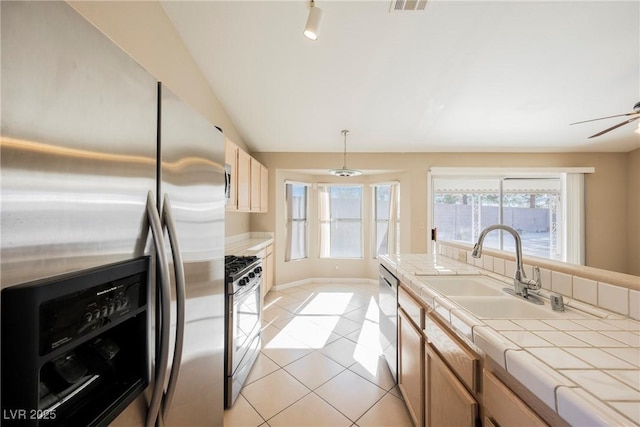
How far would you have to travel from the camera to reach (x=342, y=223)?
5.11m

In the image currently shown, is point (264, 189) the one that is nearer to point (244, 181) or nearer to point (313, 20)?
point (244, 181)

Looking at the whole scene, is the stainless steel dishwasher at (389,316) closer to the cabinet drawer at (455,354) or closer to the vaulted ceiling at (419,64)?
the cabinet drawer at (455,354)

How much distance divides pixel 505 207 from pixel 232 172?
5.02 meters

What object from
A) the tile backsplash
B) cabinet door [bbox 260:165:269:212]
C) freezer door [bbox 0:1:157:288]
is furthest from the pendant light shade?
cabinet door [bbox 260:165:269:212]

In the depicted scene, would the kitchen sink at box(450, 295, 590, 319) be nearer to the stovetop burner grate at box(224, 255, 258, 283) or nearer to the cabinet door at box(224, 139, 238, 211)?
the stovetop burner grate at box(224, 255, 258, 283)

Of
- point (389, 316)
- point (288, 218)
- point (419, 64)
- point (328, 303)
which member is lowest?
point (328, 303)

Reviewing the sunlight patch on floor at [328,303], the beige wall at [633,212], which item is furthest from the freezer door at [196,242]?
the beige wall at [633,212]

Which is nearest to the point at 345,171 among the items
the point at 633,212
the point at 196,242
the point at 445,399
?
the point at 196,242

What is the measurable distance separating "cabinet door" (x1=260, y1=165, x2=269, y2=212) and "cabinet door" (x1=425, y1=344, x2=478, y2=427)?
327 cm

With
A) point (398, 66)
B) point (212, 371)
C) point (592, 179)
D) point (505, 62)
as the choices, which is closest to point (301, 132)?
point (398, 66)

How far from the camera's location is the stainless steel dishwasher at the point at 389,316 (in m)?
1.76

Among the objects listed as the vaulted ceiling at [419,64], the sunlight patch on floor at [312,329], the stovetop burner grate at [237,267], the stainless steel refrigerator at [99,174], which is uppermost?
the vaulted ceiling at [419,64]

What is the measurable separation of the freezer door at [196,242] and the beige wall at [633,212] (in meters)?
6.86

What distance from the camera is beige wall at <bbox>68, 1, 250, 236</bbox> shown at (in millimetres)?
1281
